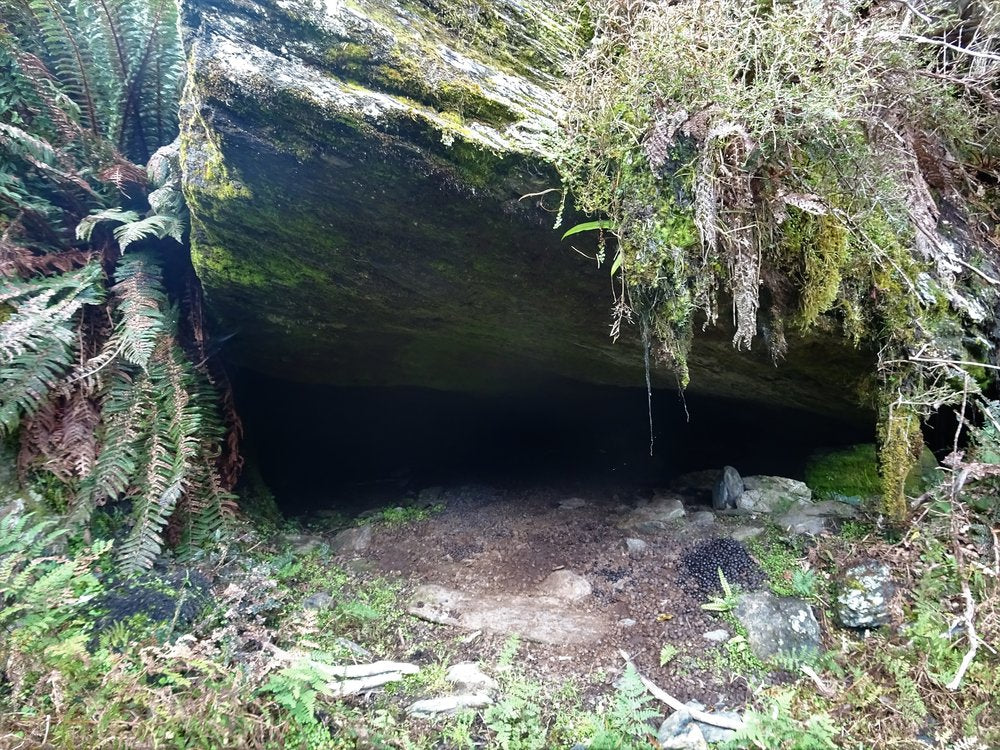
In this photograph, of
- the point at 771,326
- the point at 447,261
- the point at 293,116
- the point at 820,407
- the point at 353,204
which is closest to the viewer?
the point at 293,116

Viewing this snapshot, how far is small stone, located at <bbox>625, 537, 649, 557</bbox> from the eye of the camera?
3.58 meters

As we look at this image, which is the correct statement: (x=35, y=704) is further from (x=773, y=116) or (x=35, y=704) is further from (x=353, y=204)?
(x=773, y=116)

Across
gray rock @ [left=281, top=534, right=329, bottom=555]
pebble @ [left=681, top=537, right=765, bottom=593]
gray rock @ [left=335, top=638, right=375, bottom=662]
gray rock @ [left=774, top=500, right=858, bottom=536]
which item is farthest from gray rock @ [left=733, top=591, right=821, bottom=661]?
gray rock @ [left=281, top=534, right=329, bottom=555]

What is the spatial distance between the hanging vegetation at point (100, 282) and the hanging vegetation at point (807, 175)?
2.67 meters

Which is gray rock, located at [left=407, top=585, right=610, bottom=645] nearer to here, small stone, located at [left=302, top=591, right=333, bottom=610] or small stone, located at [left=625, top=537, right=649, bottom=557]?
small stone, located at [left=302, top=591, right=333, bottom=610]

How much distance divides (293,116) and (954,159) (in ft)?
11.7

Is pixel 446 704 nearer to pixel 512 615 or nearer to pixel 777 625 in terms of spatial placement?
pixel 512 615

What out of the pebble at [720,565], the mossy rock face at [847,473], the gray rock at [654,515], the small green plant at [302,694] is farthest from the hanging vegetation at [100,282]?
the mossy rock face at [847,473]

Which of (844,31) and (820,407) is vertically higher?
(844,31)

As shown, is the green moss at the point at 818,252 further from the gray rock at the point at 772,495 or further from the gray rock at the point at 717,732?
the gray rock at the point at 717,732

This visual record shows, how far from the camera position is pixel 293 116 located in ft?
7.41

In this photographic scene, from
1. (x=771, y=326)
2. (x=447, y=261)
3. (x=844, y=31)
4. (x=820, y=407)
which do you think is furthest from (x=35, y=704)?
(x=820, y=407)

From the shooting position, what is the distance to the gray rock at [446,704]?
2277 mm

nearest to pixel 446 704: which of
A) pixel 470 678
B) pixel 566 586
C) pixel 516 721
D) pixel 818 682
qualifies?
pixel 470 678
